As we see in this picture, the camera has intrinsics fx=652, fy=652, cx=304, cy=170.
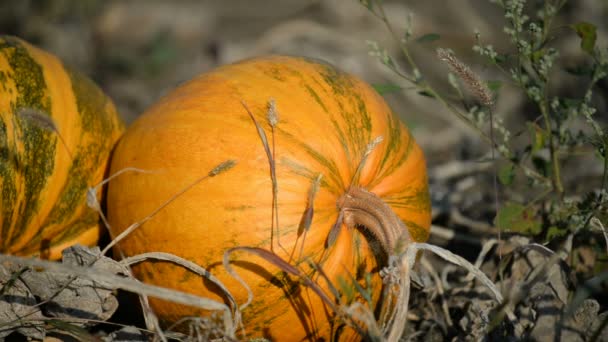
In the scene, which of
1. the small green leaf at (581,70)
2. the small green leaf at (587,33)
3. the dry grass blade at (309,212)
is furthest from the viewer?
the small green leaf at (581,70)

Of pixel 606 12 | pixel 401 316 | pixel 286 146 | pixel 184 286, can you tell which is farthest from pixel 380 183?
pixel 606 12

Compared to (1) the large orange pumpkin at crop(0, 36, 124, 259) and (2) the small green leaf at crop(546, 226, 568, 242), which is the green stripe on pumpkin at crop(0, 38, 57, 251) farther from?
(2) the small green leaf at crop(546, 226, 568, 242)

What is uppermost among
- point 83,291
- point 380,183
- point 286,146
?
point 286,146

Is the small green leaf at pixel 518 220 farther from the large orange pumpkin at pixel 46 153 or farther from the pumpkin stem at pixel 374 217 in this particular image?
the large orange pumpkin at pixel 46 153

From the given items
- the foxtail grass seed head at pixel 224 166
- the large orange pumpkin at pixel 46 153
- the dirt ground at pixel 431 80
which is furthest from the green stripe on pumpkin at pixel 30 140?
the foxtail grass seed head at pixel 224 166

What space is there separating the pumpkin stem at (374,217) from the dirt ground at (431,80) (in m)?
0.33

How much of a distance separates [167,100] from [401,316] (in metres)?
1.21

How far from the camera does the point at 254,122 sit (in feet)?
7.36

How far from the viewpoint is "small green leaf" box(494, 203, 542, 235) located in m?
2.56

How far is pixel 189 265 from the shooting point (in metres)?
2.12

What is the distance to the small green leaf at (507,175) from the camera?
2588 mm

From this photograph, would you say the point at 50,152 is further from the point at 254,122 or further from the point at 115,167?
the point at 254,122

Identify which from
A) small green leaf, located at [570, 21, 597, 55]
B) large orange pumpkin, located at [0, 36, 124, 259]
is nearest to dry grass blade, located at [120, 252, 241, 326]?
large orange pumpkin, located at [0, 36, 124, 259]

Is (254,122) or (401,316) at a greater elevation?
(254,122)
